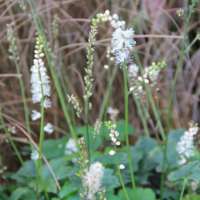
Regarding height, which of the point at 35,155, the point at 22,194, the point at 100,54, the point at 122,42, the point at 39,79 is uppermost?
the point at 122,42

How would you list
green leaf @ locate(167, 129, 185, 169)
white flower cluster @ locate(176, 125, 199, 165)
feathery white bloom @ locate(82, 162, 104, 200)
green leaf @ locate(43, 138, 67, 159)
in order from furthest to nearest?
green leaf @ locate(43, 138, 67, 159) → green leaf @ locate(167, 129, 185, 169) → white flower cluster @ locate(176, 125, 199, 165) → feathery white bloom @ locate(82, 162, 104, 200)

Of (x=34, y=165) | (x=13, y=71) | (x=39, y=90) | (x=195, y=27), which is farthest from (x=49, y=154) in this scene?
(x=195, y=27)

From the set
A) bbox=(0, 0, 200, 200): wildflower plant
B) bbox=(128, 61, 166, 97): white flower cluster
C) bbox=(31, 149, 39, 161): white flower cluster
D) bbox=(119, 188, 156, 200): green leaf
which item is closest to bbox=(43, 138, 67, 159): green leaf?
bbox=(0, 0, 200, 200): wildflower plant

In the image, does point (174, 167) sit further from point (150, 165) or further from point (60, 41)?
point (60, 41)

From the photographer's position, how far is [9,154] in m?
2.79

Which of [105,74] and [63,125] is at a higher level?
[105,74]

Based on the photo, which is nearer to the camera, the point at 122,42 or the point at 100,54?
the point at 122,42

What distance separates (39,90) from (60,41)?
3.67ft

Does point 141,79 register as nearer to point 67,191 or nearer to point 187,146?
point 187,146

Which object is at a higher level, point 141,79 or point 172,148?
point 141,79

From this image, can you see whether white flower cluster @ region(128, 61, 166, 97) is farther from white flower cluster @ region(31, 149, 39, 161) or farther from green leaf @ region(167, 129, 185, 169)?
white flower cluster @ region(31, 149, 39, 161)

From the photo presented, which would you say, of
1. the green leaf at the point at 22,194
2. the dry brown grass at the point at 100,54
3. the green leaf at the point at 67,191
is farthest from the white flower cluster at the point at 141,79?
the dry brown grass at the point at 100,54

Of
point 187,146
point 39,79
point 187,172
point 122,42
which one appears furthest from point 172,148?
point 122,42

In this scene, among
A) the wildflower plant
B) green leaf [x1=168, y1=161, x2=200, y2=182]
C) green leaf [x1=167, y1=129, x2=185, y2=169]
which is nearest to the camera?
the wildflower plant
